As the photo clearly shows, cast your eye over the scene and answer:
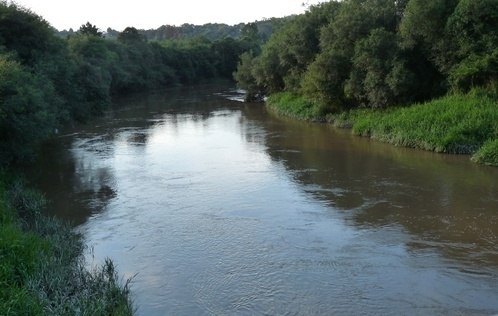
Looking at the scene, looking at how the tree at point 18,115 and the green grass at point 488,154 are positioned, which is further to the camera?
the green grass at point 488,154

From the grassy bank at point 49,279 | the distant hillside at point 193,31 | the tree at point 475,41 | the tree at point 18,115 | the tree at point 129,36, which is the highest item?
the distant hillside at point 193,31

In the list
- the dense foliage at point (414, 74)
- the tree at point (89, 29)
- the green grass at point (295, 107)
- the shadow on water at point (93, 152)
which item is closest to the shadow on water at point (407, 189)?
the dense foliage at point (414, 74)

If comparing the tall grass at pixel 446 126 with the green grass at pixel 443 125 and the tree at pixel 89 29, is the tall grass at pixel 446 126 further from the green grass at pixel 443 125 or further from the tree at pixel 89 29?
the tree at pixel 89 29

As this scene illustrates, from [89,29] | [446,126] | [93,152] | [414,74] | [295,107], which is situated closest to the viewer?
[446,126]

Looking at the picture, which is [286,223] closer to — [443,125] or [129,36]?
[443,125]

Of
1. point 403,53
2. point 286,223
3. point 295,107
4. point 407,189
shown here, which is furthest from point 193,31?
point 286,223

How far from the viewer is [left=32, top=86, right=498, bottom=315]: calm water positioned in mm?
11289

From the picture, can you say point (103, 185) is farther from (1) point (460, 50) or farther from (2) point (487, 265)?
(1) point (460, 50)

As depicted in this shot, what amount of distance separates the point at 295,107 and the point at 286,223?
82.5ft

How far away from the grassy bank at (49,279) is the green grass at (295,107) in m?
24.8

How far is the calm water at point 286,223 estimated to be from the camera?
1129 centimetres

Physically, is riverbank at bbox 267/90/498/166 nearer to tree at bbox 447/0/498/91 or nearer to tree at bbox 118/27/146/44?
tree at bbox 447/0/498/91

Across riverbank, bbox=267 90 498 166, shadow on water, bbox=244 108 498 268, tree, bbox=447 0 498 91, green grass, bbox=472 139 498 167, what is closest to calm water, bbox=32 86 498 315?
shadow on water, bbox=244 108 498 268

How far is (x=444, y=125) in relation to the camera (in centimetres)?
2516
